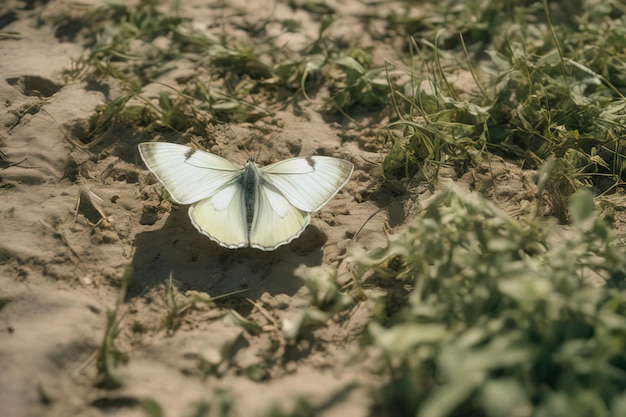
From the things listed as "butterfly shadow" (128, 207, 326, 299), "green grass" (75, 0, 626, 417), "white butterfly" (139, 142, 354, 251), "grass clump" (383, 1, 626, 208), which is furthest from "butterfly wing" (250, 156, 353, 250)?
"grass clump" (383, 1, 626, 208)

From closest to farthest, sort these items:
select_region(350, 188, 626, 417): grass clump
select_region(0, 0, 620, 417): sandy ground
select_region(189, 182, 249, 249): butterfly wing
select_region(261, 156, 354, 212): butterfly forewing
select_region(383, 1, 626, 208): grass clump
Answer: select_region(350, 188, 626, 417): grass clump < select_region(0, 0, 620, 417): sandy ground < select_region(189, 182, 249, 249): butterfly wing < select_region(261, 156, 354, 212): butterfly forewing < select_region(383, 1, 626, 208): grass clump

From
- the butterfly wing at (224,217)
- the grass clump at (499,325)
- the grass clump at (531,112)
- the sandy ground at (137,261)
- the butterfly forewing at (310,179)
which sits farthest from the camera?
the grass clump at (531,112)

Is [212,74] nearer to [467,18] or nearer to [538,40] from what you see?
[467,18]

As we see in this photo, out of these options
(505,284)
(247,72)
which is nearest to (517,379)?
(505,284)

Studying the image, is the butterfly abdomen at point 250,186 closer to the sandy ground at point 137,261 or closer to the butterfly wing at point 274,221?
the butterfly wing at point 274,221

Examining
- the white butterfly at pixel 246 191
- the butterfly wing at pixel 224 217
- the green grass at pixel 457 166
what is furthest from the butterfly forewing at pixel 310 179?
the green grass at pixel 457 166

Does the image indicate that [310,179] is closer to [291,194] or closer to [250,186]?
[291,194]

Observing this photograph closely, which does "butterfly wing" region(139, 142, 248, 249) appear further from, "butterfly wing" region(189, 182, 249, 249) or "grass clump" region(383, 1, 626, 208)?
"grass clump" region(383, 1, 626, 208)
